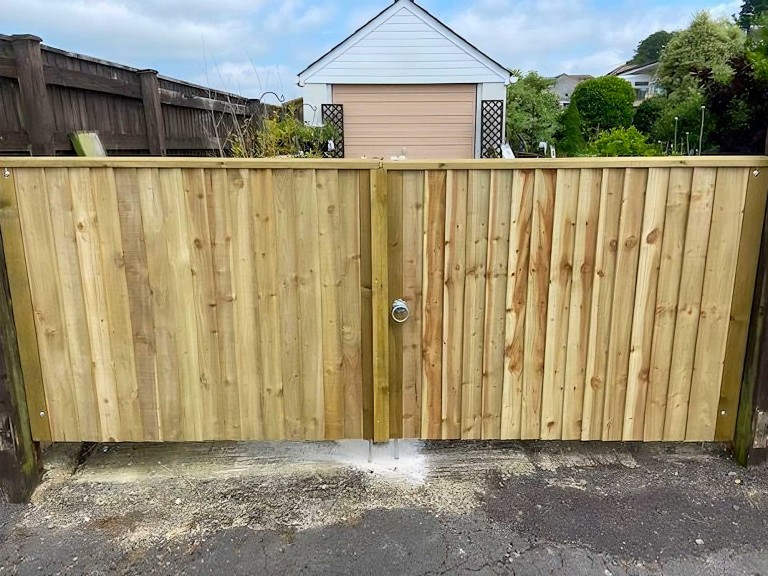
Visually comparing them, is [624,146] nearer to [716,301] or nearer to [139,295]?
[716,301]

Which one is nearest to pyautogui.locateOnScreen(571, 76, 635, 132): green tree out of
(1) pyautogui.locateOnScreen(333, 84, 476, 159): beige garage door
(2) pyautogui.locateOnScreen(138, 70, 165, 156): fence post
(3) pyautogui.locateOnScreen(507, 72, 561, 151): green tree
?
(3) pyautogui.locateOnScreen(507, 72, 561, 151): green tree

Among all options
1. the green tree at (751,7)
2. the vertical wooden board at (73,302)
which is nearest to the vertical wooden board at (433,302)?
the vertical wooden board at (73,302)

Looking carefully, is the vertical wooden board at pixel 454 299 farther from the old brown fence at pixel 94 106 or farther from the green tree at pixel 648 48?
the green tree at pixel 648 48

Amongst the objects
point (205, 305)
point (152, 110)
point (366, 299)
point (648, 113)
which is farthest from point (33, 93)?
point (648, 113)

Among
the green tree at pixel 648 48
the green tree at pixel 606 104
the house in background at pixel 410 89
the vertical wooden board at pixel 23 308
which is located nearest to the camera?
the vertical wooden board at pixel 23 308

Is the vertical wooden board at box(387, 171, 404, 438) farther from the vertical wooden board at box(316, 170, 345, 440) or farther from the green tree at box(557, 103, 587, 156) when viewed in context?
the green tree at box(557, 103, 587, 156)

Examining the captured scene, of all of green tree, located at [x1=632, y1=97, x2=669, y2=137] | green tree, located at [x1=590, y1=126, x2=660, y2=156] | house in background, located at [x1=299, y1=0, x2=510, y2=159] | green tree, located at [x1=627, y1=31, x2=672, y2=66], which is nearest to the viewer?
green tree, located at [x1=590, y1=126, x2=660, y2=156]

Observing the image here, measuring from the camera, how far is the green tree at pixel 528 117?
44.8 ft

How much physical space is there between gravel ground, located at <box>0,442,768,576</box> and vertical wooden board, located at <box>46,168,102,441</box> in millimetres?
322

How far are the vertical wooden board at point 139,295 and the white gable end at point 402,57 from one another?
32.6ft

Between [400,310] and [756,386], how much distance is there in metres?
1.67

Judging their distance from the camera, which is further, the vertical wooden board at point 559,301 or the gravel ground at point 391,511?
the vertical wooden board at point 559,301

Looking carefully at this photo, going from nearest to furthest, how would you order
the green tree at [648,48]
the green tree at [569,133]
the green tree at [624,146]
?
the green tree at [624,146]
the green tree at [569,133]
the green tree at [648,48]

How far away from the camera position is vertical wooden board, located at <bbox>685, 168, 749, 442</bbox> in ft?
7.66
